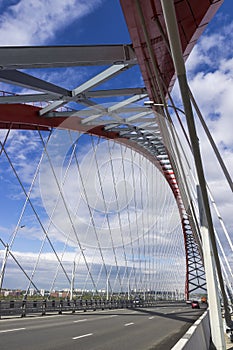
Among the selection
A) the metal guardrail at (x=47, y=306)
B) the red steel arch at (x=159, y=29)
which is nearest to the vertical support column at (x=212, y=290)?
the red steel arch at (x=159, y=29)

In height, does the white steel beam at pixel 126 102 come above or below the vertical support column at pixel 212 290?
above

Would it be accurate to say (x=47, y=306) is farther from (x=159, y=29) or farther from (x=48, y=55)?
(x=159, y=29)

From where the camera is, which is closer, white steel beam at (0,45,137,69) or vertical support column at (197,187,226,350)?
vertical support column at (197,187,226,350)

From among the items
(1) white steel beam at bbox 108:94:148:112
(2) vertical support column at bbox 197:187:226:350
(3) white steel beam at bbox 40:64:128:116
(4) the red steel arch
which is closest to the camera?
(4) the red steel arch

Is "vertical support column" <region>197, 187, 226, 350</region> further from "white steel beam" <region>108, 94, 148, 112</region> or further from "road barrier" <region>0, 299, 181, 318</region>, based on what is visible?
"road barrier" <region>0, 299, 181, 318</region>

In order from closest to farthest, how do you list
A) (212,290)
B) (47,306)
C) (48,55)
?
(212,290) → (48,55) → (47,306)

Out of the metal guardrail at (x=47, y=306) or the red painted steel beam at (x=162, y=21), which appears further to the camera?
the metal guardrail at (x=47, y=306)

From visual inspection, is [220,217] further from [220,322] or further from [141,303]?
[141,303]

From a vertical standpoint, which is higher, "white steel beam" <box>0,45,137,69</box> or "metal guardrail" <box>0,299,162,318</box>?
"white steel beam" <box>0,45,137,69</box>

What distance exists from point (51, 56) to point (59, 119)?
45.2 feet

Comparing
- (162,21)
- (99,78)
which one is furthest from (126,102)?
(162,21)

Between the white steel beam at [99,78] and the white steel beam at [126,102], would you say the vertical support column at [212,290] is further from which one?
the white steel beam at [126,102]

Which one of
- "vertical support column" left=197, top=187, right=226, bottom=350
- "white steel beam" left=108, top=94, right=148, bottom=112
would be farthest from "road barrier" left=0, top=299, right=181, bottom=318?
"vertical support column" left=197, top=187, right=226, bottom=350

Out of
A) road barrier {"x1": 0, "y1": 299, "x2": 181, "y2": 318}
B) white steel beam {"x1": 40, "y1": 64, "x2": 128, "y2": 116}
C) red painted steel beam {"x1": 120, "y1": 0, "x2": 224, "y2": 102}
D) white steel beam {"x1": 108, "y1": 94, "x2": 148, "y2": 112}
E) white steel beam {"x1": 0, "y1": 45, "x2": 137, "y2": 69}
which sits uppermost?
white steel beam {"x1": 108, "y1": 94, "x2": 148, "y2": 112}
